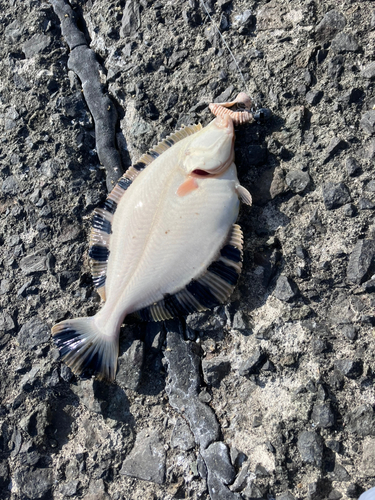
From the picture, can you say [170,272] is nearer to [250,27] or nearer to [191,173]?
[191,173]

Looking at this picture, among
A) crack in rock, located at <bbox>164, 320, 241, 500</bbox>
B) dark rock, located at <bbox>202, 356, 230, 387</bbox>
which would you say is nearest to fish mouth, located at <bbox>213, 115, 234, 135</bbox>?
crack in rock, located at <bbox>164, 320, 241, 500</bbox>

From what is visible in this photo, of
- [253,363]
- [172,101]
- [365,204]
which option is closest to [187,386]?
[253,363]

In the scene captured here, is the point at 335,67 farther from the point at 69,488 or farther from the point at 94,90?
the point at 69,488

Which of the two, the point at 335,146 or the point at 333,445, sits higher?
the point at 335,146

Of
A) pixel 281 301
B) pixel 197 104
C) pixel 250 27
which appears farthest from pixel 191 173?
pixel 250 27

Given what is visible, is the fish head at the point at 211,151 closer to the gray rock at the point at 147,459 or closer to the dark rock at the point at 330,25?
the dark rock at the point at 330,25

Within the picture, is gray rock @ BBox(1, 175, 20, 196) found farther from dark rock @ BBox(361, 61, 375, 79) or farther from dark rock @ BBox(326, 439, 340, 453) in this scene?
dark rock @ BBox(326, 439, 340, 453)
